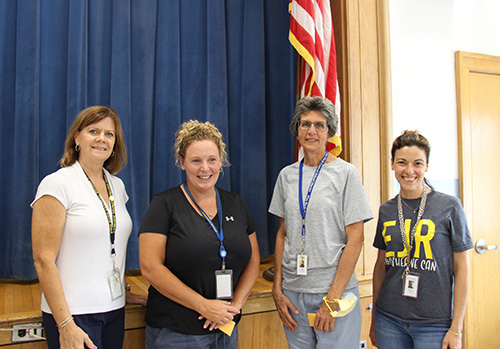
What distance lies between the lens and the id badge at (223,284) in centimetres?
148

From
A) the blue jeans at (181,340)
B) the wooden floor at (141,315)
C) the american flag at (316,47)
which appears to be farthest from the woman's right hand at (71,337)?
the american flag at (316,47)

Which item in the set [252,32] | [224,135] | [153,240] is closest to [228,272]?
[153,240]

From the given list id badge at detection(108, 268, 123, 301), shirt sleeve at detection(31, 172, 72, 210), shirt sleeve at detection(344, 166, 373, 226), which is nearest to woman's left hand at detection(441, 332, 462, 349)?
shirt sleeve at detection(344, 166, 373, 226)

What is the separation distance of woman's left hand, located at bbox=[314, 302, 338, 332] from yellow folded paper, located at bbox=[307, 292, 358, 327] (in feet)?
0.07

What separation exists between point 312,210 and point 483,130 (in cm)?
202

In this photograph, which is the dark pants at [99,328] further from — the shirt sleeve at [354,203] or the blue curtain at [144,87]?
the shirt sleeve at [354,203]

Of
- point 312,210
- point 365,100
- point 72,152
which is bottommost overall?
point 312,210

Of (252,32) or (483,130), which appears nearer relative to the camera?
(252,32)

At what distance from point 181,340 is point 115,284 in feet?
1.08

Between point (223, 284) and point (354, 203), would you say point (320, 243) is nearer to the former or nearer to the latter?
point (354, 203)

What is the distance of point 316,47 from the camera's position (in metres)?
2.23

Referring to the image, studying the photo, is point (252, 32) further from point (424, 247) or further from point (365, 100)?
point (424, 247)

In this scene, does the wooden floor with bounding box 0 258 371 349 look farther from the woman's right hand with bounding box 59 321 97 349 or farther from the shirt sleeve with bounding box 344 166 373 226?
the shirt sleeve with bounding box 344 166 373 226

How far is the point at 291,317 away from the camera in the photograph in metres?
1.65
